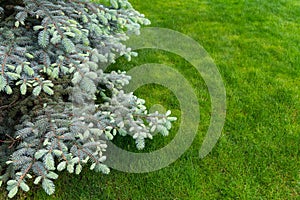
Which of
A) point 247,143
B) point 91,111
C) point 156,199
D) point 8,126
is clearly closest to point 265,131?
point 247,143

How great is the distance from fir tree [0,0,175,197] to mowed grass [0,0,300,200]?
9.6 inches

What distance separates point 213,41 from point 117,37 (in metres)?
1.43

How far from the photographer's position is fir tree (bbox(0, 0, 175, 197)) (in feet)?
6.01

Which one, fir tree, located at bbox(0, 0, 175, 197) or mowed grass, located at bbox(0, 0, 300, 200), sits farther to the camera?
mowed grass, located at bbox(0, 0, 300, 200)

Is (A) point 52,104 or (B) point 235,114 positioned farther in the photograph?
(B) point 235,114

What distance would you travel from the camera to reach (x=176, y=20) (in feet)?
13.9

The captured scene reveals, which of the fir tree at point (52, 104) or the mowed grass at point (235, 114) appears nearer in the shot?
the fir tree at point (52, 104)

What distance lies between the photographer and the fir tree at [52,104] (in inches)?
72.1

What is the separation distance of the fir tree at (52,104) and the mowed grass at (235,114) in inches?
9.6

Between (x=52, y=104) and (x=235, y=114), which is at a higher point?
(x=52, y=104)

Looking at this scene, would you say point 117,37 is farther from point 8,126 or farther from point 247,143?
point 247,143

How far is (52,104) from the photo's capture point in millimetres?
2143

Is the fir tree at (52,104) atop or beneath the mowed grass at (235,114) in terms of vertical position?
atop

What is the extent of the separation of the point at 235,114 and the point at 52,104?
147cm
